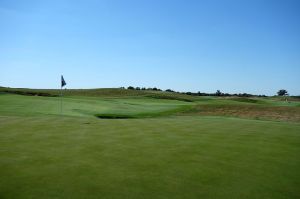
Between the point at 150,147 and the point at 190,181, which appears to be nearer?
the point at 190,181

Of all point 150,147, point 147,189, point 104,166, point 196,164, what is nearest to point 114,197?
point 147,189

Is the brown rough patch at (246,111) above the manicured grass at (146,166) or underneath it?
underneath

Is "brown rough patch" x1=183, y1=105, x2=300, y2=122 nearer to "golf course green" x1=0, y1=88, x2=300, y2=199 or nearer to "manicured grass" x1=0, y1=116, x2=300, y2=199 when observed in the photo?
"golf course green" x1=0, y1=88, x2=300, y2=199

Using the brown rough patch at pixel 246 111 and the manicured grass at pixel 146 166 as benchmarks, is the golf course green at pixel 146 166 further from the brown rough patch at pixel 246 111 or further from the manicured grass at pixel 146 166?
the brown rough patch at pixel 246 111

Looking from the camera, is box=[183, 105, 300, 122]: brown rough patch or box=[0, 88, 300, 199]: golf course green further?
box=[183, 105, 300, 122]: brown rough patch

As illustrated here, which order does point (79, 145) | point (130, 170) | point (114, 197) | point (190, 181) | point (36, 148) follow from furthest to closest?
point (79, 145), point (36, 148), point (130, 170), point (190, 181), point (114, 197)

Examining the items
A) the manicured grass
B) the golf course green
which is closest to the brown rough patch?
the golf course green

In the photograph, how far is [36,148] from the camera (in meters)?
11.0

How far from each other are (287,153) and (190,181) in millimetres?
4914

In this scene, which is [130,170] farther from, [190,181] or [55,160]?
[55,160]

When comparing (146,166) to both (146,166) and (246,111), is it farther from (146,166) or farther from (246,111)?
(246,111)

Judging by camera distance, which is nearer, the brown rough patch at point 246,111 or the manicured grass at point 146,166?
the manicured grass at point 146,166

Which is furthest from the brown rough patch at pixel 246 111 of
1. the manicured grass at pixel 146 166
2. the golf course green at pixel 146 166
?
the manicured grass at pixel 146 166

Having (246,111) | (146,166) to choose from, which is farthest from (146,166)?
(246,111)
